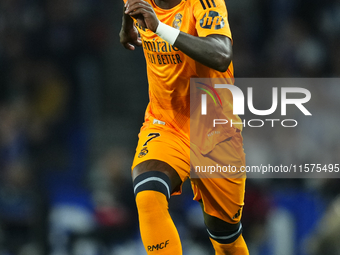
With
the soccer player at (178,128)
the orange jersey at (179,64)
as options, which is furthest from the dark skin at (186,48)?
the orange jersey at (179,64)

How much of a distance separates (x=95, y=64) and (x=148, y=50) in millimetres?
1977

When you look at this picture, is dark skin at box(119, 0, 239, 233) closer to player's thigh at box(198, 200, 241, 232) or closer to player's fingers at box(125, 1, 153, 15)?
player's fingers at box(125, 1, 153, 15)

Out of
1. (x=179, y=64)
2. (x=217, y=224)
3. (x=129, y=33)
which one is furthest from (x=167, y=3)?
(x=217, y=224)

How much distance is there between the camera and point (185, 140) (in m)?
2.53

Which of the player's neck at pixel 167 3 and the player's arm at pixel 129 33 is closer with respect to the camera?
the player's neck at pixel 167 3

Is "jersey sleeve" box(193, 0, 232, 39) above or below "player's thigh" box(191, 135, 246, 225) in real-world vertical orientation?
above

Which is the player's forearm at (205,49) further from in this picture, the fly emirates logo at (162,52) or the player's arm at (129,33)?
the player's arm at (129,33)

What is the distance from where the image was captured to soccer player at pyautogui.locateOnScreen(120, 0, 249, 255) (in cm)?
207

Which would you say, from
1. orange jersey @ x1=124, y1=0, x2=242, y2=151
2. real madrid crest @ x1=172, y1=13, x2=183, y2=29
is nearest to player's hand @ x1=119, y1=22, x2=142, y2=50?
orange jersey @ x1=124, y1=0, x2=242, y2=151

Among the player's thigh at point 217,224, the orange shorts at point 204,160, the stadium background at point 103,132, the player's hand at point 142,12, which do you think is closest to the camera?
the player's hand at point 142,12

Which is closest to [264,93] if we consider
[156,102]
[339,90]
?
[339,90]

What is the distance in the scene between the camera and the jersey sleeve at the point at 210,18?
7.13ft

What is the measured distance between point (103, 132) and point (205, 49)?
2491 mm

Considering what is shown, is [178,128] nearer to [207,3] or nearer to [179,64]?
[179,64]
